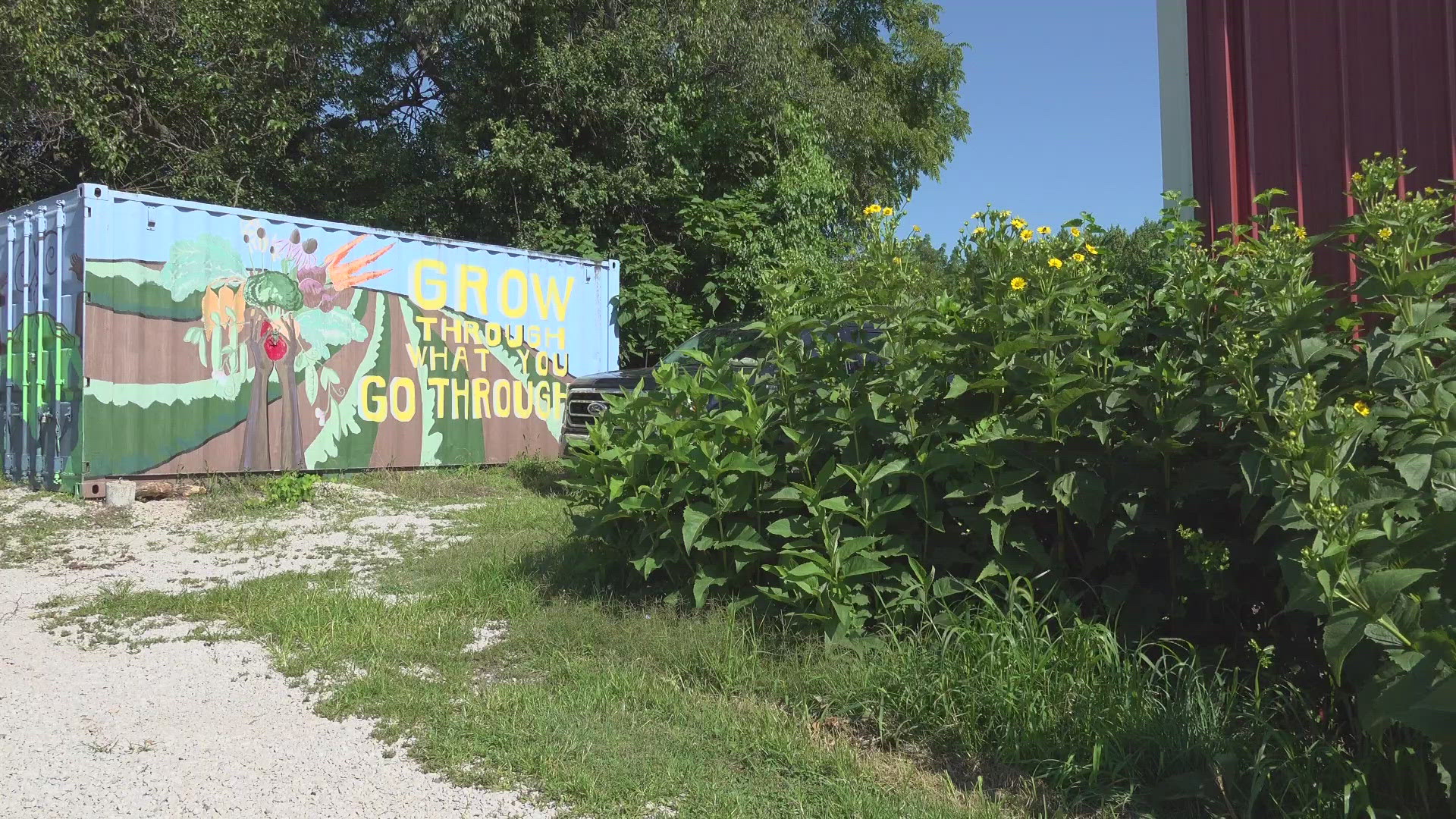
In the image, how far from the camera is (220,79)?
1659 centimetres

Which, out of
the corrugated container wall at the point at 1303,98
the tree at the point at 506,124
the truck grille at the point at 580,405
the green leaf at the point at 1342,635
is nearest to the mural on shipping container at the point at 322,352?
the truck grille at the point at 580,405

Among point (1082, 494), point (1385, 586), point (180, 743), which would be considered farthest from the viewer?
point (1082, 494)

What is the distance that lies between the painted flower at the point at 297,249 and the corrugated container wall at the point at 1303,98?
837 cm

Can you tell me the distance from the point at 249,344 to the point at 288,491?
1658 mm

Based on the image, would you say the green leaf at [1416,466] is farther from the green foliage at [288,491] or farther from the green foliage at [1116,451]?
the green foliage at [288,491]

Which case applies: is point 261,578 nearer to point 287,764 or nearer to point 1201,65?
point 287,764

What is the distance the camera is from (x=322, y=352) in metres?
10.9

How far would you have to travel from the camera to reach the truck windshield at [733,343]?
535 centimetres

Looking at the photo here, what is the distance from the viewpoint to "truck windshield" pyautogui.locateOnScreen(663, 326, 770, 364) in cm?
535

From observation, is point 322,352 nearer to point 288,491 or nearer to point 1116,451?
point 288,491

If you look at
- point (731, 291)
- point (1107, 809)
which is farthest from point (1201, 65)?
point (731, 291)

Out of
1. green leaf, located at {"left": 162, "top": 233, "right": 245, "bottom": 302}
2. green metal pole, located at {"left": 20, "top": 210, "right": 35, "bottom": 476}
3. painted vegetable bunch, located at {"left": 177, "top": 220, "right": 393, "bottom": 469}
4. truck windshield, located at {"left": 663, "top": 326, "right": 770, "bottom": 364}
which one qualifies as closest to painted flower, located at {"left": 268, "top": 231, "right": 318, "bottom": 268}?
painted vegetable bunch, located at {"left": 177, "top": 220, "right": 393, "bottom": 469}

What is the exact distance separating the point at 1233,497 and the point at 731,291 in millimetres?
11564

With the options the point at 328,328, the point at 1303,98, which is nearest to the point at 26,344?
the point at 328,328
